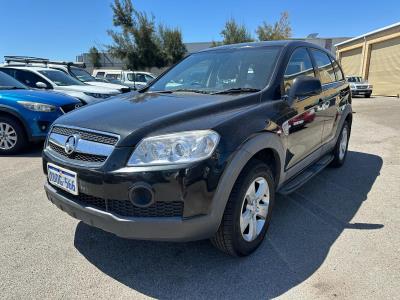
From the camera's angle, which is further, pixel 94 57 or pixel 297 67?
pixel 94 57

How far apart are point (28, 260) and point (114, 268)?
28.2 inches

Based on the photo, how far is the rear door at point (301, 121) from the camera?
318 centimetres

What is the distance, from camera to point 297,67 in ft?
11.6

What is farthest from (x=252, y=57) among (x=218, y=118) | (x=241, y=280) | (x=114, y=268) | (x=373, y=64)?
(x=373, y=64)

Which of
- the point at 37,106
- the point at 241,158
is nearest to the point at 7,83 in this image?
the point at 37,106

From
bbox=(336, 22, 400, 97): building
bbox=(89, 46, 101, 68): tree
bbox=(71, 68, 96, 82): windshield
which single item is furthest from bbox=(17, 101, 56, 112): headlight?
bbox=(89, 46, 101, 68): tree

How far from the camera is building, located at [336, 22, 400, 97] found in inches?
943

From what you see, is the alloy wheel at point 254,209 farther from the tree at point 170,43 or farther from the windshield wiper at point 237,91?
the tree at point 170,43

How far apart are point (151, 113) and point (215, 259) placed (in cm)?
126

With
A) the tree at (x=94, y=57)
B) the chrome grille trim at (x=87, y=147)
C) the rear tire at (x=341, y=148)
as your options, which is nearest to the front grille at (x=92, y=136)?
the chrome grille trim at (x=87, y=147)

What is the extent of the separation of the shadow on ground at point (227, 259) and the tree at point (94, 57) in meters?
38.7

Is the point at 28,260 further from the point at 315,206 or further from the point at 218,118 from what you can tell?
the point at 315,206

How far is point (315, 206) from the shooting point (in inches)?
148

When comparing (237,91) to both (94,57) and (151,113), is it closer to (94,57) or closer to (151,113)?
(151,113)
